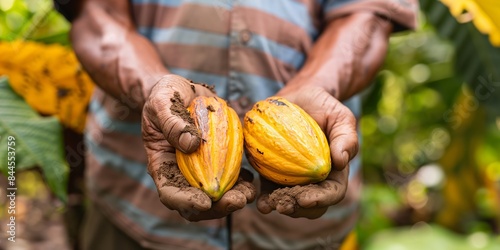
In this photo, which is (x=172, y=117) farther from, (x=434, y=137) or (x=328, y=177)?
(x=434, y=137)

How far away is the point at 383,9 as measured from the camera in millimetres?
1183

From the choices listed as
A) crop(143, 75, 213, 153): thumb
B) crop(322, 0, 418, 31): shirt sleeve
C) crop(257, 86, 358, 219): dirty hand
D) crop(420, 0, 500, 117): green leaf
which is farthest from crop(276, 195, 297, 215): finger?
crop(420, 0, 500, 117): green leaf

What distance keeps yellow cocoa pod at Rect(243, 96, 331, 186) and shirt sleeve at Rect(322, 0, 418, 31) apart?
39 cm

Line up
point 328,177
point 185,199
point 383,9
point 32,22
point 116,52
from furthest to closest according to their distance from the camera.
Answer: point 32,22
point 383,9
point 116,52
point 328,177
point 185,199

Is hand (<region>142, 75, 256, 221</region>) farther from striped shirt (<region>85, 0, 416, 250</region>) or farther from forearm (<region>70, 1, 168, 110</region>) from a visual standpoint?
striped shirt (<region>85, 0, 416, 250</region>)

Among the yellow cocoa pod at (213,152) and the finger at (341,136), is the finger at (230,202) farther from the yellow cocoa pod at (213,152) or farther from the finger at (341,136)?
the finger at (341,136)

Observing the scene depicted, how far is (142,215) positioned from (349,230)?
47 cm

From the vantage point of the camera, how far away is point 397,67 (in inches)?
90.6

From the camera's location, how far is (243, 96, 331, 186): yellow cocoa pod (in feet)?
2.68

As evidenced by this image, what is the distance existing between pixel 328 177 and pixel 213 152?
0.17 m

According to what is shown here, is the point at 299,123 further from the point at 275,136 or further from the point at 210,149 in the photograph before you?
the point at 210,149

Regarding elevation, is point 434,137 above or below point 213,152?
below

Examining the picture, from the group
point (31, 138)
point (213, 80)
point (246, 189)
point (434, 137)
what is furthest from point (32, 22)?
point (434, 137)

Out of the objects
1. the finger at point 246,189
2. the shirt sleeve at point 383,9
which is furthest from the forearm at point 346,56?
the finger at point 246,189
